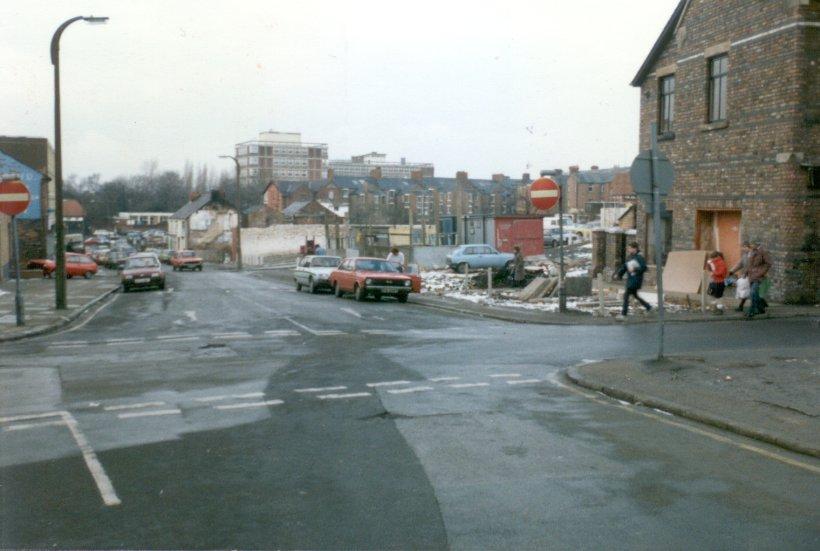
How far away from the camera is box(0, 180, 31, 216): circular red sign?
1838cm

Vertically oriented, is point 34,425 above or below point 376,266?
below

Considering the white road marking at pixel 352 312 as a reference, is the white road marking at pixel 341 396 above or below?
above

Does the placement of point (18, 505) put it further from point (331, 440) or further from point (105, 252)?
point (105, 252)

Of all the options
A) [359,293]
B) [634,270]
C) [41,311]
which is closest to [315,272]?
[359,293]

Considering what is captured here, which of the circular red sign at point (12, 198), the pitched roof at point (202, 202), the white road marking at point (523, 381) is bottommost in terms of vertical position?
the white road marking at point (523, 381)

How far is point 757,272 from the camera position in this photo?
746 inches

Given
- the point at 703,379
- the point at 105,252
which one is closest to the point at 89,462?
the point at 703,379

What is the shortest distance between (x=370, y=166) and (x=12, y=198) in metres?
162

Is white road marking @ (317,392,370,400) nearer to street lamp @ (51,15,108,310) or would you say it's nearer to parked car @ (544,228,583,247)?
street lamp @ (51,15,108,310)

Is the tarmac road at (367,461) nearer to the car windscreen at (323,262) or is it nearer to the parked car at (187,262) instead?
the car windscreen at (323,262)

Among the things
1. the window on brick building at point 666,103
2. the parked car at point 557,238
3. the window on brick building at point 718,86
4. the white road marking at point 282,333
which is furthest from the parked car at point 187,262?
the white road marking at point 282,333

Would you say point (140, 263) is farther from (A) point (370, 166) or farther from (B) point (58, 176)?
(A) point (370, 166)

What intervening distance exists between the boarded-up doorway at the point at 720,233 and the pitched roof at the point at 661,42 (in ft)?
21.1

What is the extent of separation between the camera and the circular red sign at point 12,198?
1838 cm
